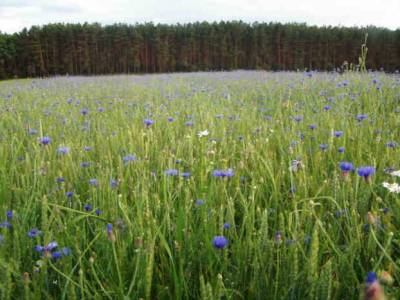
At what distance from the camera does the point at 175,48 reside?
24719 millimetres

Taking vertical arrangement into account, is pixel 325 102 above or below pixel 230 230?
above

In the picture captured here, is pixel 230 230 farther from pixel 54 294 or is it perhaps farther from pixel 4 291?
pixel 4 291

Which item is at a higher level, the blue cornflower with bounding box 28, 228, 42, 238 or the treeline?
the treeline

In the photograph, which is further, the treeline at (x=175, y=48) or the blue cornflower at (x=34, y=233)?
the treeline at (x=175, y=48)

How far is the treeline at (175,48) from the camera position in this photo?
22.9 meters

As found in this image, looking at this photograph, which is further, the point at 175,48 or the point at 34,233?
the point at 175,48

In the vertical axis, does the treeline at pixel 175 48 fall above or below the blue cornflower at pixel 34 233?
above

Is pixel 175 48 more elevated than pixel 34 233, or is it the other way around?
pixel 175 48

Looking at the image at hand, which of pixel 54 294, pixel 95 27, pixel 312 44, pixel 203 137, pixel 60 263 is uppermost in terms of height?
pixel 95 27

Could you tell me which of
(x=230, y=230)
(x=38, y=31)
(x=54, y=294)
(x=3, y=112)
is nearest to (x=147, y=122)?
(x=230, y=230)

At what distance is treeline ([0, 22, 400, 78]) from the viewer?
75.3ft

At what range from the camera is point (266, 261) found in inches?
54.2

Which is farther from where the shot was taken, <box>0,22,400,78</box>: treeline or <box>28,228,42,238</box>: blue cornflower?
<box>0,22,400,78</box>: treeline

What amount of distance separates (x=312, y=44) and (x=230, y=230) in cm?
2358
